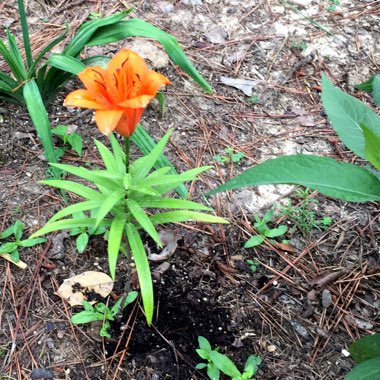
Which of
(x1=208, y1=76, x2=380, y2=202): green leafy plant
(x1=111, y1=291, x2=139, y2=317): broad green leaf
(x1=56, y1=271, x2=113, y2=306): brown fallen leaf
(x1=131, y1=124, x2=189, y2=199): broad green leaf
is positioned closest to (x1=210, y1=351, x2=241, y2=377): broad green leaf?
(x1=111, y1=291, x2=139, y2=317): broad green leaf

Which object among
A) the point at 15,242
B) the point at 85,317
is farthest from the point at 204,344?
the point at 15,242

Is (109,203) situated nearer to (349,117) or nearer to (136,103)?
(136,103)

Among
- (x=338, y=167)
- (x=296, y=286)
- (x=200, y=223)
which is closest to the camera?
(x=338, y=167)

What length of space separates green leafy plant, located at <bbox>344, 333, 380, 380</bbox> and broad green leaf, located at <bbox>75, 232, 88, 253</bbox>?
113 centimetres

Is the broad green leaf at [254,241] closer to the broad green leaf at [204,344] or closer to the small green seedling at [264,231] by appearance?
the small green seedling at [264,231]

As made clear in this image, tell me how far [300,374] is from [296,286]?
378mm

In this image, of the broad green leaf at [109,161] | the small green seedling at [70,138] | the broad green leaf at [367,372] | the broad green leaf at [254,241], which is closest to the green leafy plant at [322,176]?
the broad green leaf at [109,161]

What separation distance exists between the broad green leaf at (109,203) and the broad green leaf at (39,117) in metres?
0.80

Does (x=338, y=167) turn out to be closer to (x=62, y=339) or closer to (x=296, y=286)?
(x=296, y=286)

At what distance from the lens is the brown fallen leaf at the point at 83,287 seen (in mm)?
1987

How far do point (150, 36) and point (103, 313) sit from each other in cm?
131

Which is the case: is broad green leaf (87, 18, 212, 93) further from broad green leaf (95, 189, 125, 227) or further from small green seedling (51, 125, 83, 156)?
broad green leaf (95, 189, 125, 227)

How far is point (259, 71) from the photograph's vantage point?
2.94 meters

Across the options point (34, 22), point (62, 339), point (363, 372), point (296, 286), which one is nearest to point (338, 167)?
point (363, 372)
